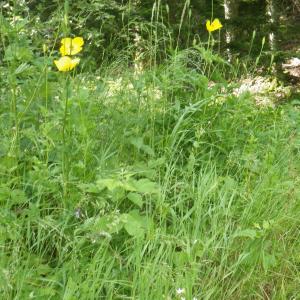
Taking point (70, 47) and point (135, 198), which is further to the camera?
point (135, 198)

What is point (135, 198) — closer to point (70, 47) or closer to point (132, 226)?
point (132, 226)

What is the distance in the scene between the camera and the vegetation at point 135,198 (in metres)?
1.69

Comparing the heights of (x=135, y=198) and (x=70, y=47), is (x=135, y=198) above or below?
below

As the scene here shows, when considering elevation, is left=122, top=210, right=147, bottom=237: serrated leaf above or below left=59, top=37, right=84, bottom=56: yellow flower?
below

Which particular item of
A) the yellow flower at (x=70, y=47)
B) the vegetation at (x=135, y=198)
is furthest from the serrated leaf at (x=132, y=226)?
the yellow flower at (x=70, y=47)

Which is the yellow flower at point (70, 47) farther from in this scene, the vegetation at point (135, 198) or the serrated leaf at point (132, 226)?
the serrated leaf at point (132, 226)

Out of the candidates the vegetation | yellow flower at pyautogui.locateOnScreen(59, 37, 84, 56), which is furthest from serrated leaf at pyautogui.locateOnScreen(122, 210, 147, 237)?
yellow flower at pyautogui.locateOnScreen(59, 37, 84, 56)

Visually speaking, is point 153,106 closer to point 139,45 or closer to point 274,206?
point 274,206

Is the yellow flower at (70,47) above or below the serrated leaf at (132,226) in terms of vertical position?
above

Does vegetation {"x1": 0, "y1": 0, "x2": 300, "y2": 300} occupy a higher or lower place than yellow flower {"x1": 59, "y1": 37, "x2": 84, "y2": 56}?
lower

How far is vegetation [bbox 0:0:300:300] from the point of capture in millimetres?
1690

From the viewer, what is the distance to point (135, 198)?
5.94ft

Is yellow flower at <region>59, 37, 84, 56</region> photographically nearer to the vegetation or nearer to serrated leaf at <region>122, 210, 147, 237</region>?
the vegetation

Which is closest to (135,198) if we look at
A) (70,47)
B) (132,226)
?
(132,226)
